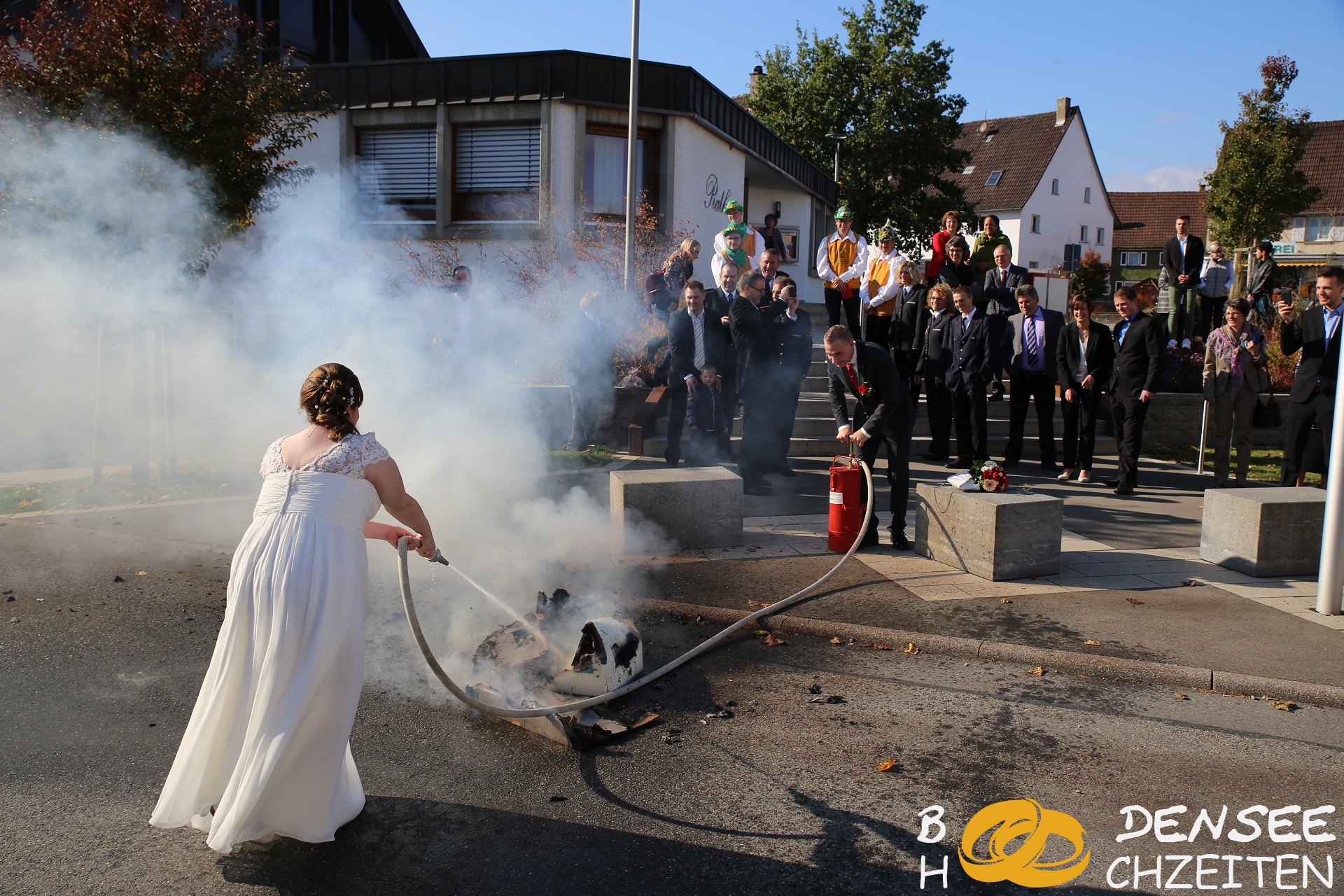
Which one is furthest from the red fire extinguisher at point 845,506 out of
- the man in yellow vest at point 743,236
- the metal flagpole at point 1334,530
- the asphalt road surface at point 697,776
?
the man in yellow vest at point 743,236

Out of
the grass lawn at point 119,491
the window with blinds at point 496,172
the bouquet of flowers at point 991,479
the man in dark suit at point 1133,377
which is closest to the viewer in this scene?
the bouquet of flowers at point 991,479

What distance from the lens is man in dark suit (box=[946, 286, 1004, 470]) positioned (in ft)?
34.1

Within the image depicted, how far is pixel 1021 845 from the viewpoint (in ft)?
10.8

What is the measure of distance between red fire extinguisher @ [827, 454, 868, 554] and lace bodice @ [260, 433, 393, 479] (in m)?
4.22

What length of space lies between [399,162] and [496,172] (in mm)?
1810

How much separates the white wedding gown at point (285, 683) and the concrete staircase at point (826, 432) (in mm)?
7100

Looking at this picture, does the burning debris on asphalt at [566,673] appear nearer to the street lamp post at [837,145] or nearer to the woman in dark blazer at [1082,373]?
the woman in dark blazer at [1082,373]

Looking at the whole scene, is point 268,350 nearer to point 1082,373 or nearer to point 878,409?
point 878,409

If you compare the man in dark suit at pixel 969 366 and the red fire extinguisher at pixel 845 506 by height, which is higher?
the man in dark suit at pixel 969 366

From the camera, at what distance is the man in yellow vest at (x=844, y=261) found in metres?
12.3

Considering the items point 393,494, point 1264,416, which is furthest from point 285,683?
point 1264,416

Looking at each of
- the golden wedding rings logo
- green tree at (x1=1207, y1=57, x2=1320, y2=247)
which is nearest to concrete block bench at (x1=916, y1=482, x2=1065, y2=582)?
the golden wedding rings logo

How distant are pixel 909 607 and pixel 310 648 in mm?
3853

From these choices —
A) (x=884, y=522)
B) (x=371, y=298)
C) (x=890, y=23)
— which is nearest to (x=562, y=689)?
(x=884, y=522)
